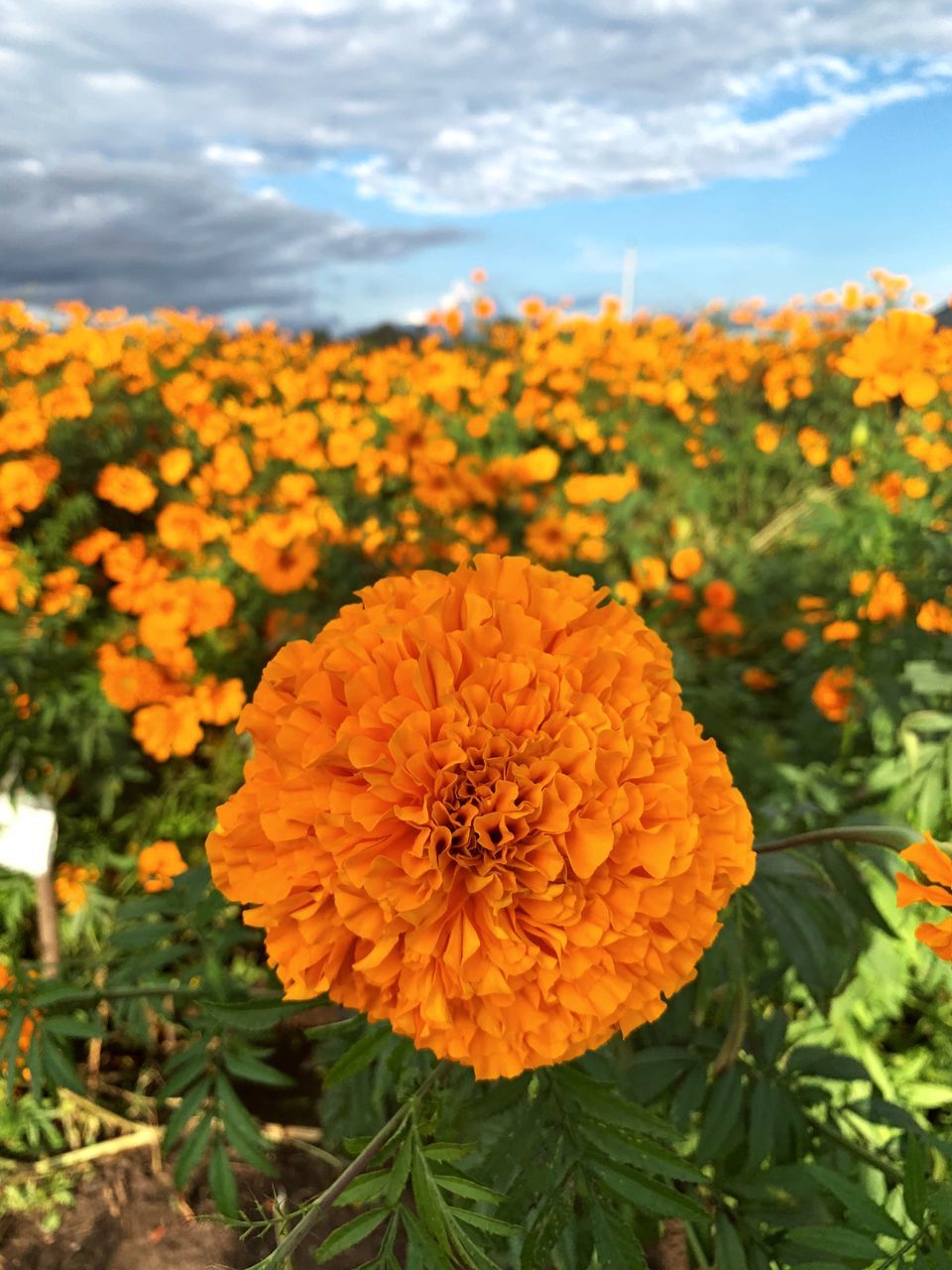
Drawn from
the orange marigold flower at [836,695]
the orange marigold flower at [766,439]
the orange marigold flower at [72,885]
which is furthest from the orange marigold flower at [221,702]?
the orange marigold flower at [766,439]

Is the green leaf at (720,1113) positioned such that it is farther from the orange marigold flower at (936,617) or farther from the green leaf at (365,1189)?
the orange marigold flower at (936,617)

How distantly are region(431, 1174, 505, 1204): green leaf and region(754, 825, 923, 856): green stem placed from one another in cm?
45

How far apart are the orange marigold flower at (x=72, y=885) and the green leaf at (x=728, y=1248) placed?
1.94 m

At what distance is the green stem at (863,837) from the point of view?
883mm

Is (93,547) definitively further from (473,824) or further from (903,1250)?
(903,1250)

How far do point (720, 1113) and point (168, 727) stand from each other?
71.5 inches

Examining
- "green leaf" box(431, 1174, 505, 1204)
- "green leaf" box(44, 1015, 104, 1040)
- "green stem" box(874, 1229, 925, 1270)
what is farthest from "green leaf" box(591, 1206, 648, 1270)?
"green leaf" box(44, 1015, 104, 1040)

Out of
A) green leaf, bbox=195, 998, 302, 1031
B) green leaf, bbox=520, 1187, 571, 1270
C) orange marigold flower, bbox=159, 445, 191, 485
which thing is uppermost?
orange marigold flower, bbox=159, 445, 191, 485

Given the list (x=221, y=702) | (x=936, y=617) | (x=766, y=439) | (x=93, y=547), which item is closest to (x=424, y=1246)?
(x=936, y=617)

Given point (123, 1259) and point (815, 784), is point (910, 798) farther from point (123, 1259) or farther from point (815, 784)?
point (123, 1259)

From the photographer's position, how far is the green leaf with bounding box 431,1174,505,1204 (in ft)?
2.23

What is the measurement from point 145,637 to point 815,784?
1.77m

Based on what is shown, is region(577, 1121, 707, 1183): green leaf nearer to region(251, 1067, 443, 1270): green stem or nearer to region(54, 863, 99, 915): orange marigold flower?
region(251, 1067, 443, 1270): green stem

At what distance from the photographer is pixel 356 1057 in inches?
32.3
